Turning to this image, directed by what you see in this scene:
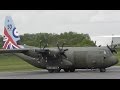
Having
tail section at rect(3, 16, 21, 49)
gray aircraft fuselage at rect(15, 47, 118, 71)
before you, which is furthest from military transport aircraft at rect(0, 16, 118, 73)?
tail section at rect(3, 16, 21, 49)

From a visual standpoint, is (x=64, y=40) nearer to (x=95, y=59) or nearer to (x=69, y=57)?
(x=69, y=57)

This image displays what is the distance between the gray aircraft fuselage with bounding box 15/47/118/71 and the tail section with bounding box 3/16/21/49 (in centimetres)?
450

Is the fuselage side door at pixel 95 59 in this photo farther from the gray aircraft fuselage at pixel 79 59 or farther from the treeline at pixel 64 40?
the treeline at pixel 64 40

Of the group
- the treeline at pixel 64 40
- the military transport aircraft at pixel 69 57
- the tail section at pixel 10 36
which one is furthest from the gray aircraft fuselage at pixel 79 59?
the treeline at pixel 64 40

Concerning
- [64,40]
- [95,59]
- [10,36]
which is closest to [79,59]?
[95,59]

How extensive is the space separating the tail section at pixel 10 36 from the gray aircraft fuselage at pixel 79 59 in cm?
450

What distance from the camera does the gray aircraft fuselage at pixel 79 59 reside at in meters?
33.6

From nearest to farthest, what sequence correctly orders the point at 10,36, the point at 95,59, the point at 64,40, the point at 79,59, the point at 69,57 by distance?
1. the point at 95,59
2. the point at 79,59
3. the point at 69,57
4. the point at 10,36
5. the point at 64,40

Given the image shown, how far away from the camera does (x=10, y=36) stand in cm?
4038

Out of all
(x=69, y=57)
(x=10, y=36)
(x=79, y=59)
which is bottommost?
(x=79, y=59)

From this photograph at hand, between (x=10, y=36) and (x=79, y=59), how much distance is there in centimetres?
1088
